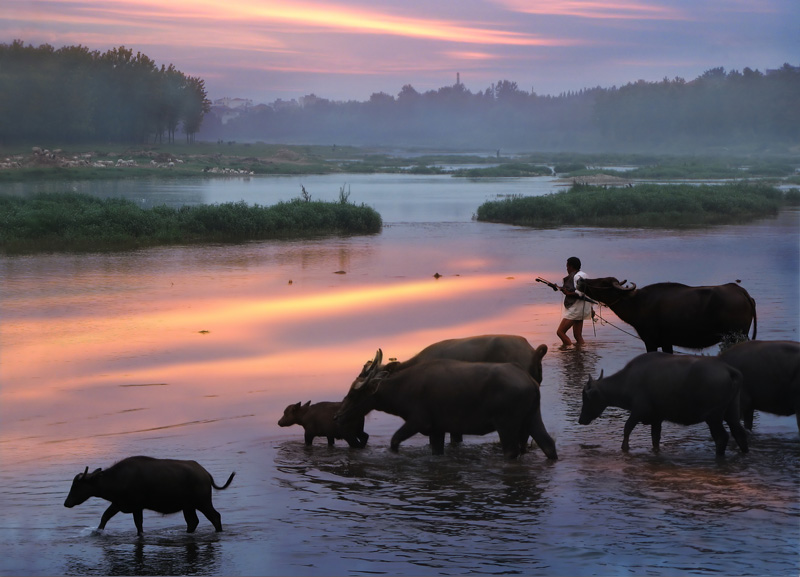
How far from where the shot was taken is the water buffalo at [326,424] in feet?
39.4

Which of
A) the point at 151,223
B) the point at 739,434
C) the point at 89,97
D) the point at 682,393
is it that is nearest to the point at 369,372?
the point at 682,393

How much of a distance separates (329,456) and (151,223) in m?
28.0

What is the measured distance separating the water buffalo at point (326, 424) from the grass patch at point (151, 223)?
2412 cm

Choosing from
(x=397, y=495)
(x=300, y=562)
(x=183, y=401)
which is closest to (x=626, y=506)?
(x=397, y=495)

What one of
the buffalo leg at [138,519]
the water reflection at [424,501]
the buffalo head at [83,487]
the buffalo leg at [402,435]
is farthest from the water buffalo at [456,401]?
the buffalo head at [83,487]

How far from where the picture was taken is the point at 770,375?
468 inches

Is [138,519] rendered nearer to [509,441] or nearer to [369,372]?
[369,372]

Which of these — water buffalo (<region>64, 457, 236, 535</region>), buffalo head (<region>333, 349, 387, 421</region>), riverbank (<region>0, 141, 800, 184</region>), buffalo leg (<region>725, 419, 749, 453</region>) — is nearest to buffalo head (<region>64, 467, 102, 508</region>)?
water buffalo (<region>64, 457, 236, 535</region>)

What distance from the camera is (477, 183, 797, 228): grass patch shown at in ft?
156

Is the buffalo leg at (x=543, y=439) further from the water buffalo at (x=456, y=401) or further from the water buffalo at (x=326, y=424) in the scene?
the water buffalo at (x=326, y=424)

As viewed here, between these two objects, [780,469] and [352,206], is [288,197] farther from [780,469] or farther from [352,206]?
[780,469]

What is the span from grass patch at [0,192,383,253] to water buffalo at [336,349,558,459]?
25118mm

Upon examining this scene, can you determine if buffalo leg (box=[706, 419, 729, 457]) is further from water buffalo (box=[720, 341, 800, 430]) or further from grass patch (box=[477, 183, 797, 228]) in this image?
grass patch (box=[477, 183, 797, 228])

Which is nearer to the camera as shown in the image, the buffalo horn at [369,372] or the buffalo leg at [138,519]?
the buffalo leg at [138,519]
